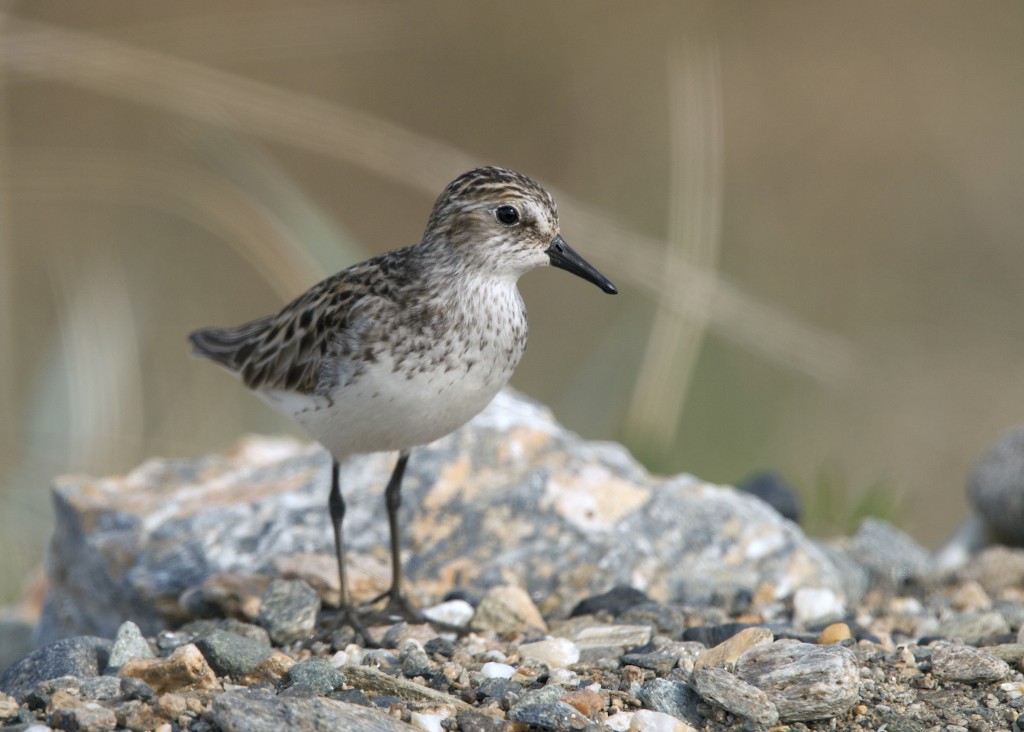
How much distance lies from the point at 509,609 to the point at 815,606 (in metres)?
1.25

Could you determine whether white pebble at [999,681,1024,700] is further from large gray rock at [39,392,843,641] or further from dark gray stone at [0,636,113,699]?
dark gray stone at [0,636,113,699]

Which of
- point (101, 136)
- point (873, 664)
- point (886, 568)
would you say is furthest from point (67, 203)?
point (873, 664)

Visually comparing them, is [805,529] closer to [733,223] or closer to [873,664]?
[873,664]

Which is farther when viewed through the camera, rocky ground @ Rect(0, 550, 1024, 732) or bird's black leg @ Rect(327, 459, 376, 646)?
bird's black leg @ Rect(327, 459, 376, 646)

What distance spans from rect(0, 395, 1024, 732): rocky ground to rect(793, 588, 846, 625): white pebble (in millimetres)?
11

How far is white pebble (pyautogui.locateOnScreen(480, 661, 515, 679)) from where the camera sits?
165 inches

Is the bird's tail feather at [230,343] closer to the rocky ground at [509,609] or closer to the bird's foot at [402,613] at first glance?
the rocky ground at [509,609]

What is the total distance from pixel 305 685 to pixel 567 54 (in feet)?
26.3

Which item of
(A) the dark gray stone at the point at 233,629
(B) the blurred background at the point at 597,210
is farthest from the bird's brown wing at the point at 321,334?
(B) the blurred background at the point at 597,210

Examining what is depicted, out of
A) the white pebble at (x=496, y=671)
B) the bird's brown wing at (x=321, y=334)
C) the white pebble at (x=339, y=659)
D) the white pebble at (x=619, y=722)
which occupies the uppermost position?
the bird's brown wing at (x=321, y=334)

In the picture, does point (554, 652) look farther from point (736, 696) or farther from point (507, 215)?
point (507, 215)

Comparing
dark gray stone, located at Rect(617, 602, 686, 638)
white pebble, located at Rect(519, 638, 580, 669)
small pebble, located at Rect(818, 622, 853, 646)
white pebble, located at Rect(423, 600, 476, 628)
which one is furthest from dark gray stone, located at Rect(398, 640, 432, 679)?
small pebble, located at Rect(818, 622, 853, 646)

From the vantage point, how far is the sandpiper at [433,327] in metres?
4.76

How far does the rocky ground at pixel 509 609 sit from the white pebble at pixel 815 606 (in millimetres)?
11
